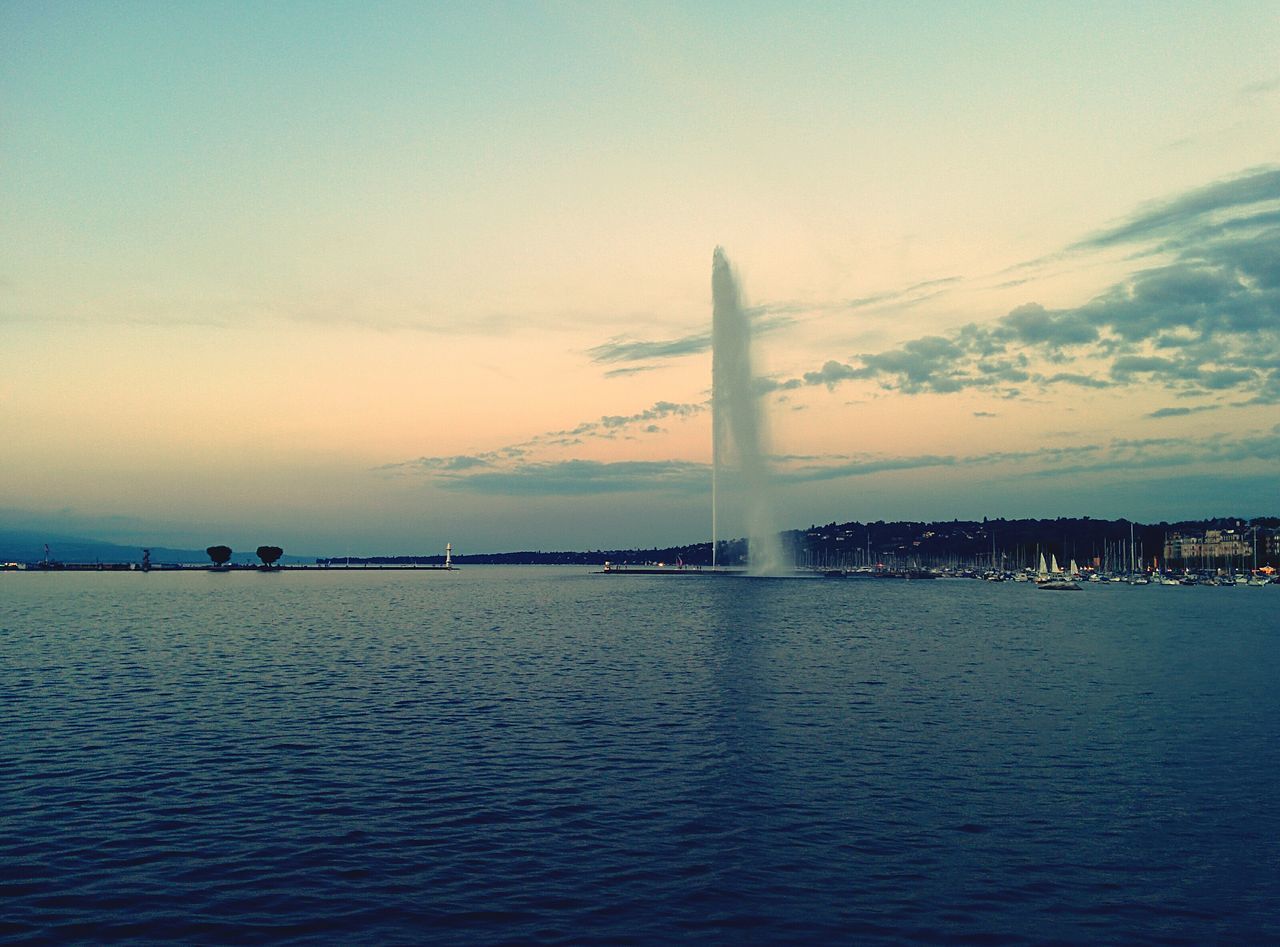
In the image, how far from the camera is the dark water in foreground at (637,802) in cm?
1836

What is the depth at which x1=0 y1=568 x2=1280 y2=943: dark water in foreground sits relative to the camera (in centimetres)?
1836

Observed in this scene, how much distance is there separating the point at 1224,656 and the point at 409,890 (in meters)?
71.0

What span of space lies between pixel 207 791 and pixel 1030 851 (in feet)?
75.9

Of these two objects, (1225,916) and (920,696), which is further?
(920,696)

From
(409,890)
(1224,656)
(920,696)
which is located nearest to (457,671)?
(920,696)

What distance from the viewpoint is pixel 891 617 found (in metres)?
112

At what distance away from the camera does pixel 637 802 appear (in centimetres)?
2638

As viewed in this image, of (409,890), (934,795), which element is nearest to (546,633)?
(934,795)

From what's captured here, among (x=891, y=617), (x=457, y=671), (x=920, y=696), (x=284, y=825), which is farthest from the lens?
(x=891, y=617)

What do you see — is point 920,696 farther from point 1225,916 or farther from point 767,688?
point 1225,916

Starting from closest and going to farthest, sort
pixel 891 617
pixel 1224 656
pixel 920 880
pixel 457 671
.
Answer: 1. pixel 920 880
2. pixel 457 671
3. pixel 1224 656
4. pixel 891 617

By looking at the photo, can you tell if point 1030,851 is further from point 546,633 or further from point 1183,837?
point 546,633

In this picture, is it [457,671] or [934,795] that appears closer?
[934,795]

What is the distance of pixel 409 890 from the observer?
63.4ft
